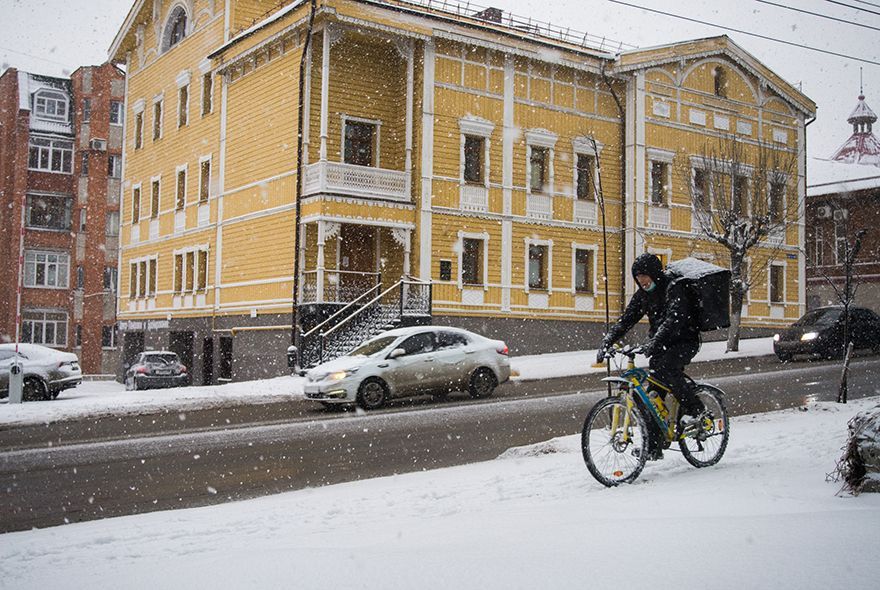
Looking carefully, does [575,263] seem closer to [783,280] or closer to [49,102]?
[783,280]

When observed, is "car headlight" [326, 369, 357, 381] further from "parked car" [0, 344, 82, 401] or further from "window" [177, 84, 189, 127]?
"window" [177, 84, 189, 127]

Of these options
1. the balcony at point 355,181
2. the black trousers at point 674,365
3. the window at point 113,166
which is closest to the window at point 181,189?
the balcony at point 355,181

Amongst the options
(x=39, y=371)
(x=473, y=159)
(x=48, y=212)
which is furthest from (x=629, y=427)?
(x=48, y=212)

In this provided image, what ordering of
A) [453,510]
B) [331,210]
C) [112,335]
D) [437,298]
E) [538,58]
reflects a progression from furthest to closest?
[112,335]
[538,58]
[437,298]
[331,210]
[453,510]

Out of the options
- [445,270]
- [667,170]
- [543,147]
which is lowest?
[445,270]

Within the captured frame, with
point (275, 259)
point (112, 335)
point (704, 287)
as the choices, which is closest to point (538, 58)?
point (275, 259)

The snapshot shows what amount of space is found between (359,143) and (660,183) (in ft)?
41.3

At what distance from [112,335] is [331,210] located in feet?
109

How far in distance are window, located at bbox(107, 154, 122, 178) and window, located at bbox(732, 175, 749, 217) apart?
3946 centimetres

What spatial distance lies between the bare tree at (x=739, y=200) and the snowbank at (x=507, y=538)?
2095 cm

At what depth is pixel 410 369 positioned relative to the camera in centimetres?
1795

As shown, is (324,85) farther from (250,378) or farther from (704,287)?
(704,287)

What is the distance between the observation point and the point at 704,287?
Answer: 25.4ft

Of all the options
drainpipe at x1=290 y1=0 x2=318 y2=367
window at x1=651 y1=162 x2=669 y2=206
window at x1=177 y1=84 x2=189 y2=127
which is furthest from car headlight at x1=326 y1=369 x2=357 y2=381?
window at x1=177 y1=84 x2=189 y2=127
